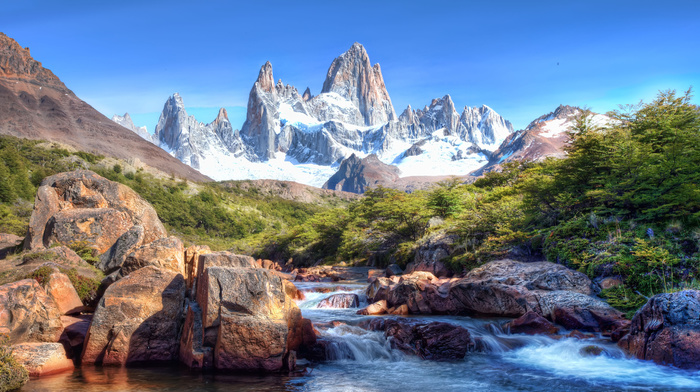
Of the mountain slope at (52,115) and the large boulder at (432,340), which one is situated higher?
the mountain slope at (52,115)

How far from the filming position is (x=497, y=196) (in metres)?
24.5

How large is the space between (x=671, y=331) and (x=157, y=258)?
12144 mm

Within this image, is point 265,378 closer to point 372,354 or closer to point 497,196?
point 372,354

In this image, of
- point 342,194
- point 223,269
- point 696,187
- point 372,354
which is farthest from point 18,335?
point 342,194

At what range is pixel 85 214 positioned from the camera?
1673cm

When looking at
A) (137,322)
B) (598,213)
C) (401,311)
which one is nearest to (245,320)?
(137,322)

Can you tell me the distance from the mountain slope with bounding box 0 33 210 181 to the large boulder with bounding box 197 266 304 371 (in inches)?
5092

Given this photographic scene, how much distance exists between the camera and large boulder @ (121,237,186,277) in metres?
11.6

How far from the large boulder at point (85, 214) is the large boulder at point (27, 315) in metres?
5.54

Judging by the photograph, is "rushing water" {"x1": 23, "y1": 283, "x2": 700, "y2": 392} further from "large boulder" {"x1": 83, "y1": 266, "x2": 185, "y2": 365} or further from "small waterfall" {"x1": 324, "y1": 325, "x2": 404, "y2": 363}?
"large boulder" {"x1": 83, "y1": 266, "x2": 185, "y2": 365}

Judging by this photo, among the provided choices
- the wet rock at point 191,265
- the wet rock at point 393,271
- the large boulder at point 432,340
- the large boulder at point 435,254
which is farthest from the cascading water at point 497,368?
the wet rock at point 393,271

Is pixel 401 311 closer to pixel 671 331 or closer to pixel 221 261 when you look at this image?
pixel 221 261

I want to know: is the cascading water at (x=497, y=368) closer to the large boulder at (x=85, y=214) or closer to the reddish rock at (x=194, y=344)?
the reddish rock at (x=194, y=344)

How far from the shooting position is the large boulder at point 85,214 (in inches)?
634
